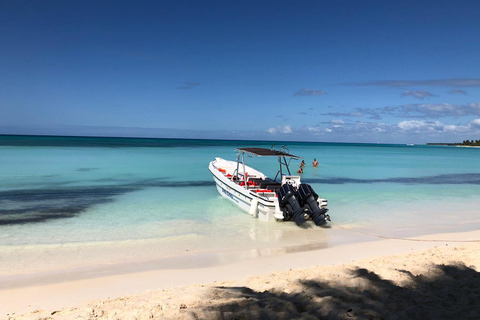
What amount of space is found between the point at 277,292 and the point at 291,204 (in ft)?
18.8

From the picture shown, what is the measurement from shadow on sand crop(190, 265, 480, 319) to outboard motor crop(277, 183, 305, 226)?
4.66m

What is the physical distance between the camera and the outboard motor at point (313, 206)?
10.2m

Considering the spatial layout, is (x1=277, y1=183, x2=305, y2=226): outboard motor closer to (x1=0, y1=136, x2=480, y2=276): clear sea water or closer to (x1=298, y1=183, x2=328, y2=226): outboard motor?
(x1=298, y1=183, x2=328, y2=226): outboard motor

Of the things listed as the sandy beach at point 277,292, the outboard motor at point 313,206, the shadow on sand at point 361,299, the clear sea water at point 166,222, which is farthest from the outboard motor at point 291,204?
the shadow on sand at point 361,299

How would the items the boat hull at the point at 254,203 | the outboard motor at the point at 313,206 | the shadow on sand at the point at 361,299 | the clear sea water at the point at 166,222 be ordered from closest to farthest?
the shadow on sand at the point at 361,299 → the clear sea water at the point at 166,222 → the outboard motor at the point at 313,206 → the boat hull at the point at 254,203

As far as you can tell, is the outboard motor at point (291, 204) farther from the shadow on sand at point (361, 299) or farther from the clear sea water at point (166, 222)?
the shadow on sand at point (361, 299)

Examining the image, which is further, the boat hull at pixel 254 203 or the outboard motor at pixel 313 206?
the boat hull at pixel 254 203

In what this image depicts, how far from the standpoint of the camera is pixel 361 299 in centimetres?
448

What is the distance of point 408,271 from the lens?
5.72 metres

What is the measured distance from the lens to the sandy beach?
4.13 meters

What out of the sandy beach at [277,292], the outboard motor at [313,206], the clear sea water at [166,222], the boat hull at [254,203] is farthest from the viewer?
the boat hull at [254,203]

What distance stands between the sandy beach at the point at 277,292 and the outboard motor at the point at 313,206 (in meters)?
2.60

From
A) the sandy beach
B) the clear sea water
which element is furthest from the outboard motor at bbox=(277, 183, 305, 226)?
the sandy beach

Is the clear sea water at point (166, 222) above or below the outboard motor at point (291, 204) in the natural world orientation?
below
